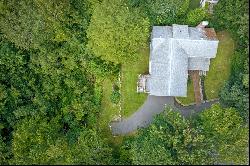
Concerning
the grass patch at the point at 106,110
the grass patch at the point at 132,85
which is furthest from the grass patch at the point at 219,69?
the grass patch at the point at 106,110

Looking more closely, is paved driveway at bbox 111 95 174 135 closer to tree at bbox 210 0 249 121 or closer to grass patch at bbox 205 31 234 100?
grass patch at bbox 205 31 234 100

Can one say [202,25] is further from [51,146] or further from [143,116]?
[51,146]

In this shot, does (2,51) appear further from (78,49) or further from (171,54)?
(171,54)

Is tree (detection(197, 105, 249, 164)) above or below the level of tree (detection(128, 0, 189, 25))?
below

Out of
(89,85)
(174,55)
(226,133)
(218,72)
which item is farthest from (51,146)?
(218,72)

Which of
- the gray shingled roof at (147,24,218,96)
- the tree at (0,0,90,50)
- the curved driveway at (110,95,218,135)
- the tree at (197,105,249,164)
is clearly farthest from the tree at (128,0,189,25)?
the tree at (197,105,249,164)

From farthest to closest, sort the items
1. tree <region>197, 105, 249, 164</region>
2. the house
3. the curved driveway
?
the curved driveway → the house → tree <region>197, 105, 249, 164</region>

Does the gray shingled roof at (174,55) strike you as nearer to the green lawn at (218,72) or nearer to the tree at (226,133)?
the green lawn at (218,72)
